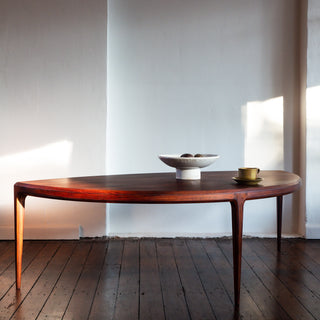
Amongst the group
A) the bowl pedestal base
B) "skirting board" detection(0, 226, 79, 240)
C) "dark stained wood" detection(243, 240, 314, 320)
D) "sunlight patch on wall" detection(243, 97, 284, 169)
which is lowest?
"dark stained wood" detection(243, 240, 314, 320)

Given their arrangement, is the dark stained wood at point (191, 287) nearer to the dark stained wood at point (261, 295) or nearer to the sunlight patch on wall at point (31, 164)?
the dark stained wood at point (261, 295)

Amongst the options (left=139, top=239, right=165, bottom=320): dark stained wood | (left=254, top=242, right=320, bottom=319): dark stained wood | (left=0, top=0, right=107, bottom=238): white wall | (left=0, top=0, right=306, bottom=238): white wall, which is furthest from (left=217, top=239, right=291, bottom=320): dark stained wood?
(left=0, top=0, right=107, bottom=238): white wall

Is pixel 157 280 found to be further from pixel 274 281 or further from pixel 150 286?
pixel 274 281

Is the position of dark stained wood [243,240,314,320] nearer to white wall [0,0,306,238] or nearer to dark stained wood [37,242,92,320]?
white wall [0,0,306,238]

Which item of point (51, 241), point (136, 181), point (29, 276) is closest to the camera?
point (136, 181)

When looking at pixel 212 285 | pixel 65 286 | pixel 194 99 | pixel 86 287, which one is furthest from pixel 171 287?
pixel 194 99

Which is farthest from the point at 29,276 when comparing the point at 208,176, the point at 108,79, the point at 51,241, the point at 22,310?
the point at 108,79

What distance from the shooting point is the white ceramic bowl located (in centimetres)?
243

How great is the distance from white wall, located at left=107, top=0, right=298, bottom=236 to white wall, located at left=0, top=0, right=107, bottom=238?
18 centimetres

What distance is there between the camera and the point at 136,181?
243cm

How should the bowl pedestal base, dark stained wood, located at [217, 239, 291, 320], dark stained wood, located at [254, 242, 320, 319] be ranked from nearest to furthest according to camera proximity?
dark stained wood, located at [217, 239, 291, 320] → dark stained wood, located at [254, 242, 320, 319] → the bowl pedestal base

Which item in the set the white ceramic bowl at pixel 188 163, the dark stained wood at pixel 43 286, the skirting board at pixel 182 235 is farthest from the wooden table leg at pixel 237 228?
the skirting board at pixel 182 235

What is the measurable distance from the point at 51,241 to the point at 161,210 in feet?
3.30

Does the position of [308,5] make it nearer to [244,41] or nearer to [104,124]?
[244,41]
